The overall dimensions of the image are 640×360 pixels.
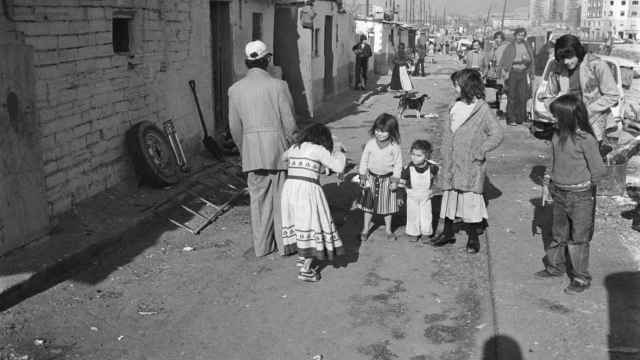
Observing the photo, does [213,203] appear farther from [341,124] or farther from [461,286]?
[341,124]

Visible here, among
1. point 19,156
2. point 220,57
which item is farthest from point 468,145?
point 220,57

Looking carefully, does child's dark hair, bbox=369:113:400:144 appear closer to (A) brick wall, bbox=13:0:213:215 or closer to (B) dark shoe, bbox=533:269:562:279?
(B) dark shoe, bbox=533:269:562:279

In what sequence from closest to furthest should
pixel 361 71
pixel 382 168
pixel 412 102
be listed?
pixel 382 168 < pixel 412 102 < pixel 361 71

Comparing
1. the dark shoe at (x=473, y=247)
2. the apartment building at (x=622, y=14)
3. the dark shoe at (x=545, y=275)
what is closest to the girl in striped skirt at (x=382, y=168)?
the dark shoe at (x=473, y=247)

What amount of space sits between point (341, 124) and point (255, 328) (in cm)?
1111

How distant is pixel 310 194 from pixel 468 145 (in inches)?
60.0

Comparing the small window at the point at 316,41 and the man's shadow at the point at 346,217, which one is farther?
the small window at the point at 316,41

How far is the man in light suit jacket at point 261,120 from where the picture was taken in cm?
605

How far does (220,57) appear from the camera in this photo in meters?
12.4

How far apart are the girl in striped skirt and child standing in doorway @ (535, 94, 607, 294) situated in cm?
164

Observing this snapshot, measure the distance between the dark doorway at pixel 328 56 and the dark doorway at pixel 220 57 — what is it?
867 cm

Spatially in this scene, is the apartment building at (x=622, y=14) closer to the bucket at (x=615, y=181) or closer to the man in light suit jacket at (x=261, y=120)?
the bucket at (x=615, y=181)

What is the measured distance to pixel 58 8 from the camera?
22.7 feet

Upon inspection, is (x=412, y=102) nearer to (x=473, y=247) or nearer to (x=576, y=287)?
(x=473, y=247)
